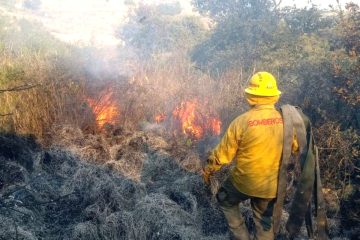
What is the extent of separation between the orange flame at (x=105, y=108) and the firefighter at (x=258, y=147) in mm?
3499

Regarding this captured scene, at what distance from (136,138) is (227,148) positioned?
3041 millimetres

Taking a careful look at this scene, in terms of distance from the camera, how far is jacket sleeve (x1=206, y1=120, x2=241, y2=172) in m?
3.63

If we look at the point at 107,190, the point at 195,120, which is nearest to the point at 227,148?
the point at 107,190

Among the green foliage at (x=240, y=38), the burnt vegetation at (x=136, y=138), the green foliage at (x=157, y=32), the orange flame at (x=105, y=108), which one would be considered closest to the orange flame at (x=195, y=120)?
the burnt vegetation at (x=136, y=138)

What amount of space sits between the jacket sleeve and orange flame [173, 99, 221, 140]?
3014 millimetres

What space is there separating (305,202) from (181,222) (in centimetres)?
155

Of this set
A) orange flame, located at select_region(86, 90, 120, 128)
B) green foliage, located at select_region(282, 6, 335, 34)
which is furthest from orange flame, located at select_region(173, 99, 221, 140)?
green foliage, located at select_region(282, 6, 335, 34)

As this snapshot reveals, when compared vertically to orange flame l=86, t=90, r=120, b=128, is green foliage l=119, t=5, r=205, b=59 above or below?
above

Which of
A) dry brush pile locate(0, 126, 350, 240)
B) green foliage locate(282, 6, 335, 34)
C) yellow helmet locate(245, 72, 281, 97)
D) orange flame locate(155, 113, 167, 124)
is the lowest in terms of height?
dry brush pile locate(0, 126, 350, 240)

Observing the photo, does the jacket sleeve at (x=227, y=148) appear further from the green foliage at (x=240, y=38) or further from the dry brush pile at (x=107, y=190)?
the green foliage at (x=240, y=38)

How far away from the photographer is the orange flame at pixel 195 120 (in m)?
6.79

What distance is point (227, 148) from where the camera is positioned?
367 centimetres

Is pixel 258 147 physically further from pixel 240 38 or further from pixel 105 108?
pixel 240 38

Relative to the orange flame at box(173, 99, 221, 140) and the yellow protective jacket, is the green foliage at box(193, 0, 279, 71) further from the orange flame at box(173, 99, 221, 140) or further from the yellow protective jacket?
A: the yellow protective jacket
